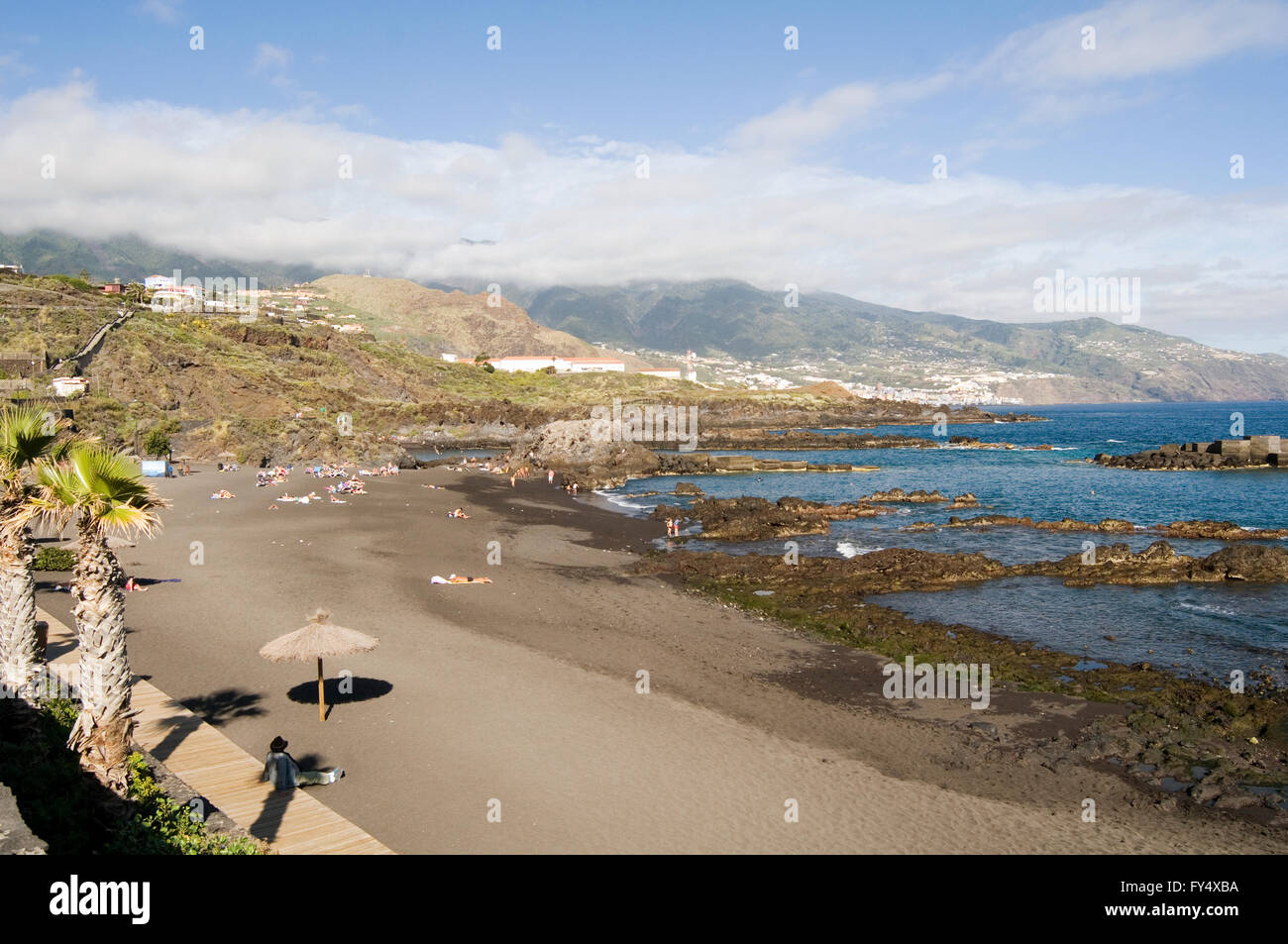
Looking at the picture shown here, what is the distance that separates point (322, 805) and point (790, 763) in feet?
23.1

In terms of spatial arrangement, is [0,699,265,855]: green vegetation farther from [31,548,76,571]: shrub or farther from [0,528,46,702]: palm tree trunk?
[31,548,76,571]: shrub

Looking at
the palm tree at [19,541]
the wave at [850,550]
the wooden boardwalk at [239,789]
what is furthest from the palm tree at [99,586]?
the wave at [850,550]

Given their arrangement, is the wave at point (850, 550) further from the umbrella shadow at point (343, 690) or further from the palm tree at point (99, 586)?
the palm tree at point (99, 586)

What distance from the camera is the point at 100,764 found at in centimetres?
884

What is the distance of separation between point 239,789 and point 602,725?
19.4 feet

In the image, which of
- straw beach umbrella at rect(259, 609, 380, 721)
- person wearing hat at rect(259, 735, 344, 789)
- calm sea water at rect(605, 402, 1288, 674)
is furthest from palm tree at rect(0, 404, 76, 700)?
calm sea water at rect(605, 402, 1288, 674)

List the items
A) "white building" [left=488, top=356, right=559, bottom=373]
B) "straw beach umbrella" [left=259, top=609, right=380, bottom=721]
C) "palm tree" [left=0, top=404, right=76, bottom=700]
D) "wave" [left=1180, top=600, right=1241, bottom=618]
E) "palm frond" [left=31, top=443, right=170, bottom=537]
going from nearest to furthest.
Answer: "palm frond" [left=31, top=443, right=170, bottom=537] → "palm tree" [left=0, top=404, right=76, bottom=700] → "straw beach umbrella" [left=259, top=609, right=380, bottom=721] → "wave" [left=1180, top=600, right=1241, bottom=618] → "white building" [left=488, top=356, right=559, bottom=373]

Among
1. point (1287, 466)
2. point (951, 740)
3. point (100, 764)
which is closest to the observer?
point (100, 764)

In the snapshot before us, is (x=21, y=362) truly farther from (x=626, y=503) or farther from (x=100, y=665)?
(x=100, y=665)

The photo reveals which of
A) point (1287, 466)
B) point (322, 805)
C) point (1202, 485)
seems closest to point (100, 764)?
point (322, 805)

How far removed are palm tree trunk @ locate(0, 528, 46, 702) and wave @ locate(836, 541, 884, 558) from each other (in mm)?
23937

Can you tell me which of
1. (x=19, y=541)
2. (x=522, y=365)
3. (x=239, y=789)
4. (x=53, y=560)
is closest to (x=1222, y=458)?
(x=239, y=789)

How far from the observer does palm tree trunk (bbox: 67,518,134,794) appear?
343 inches
